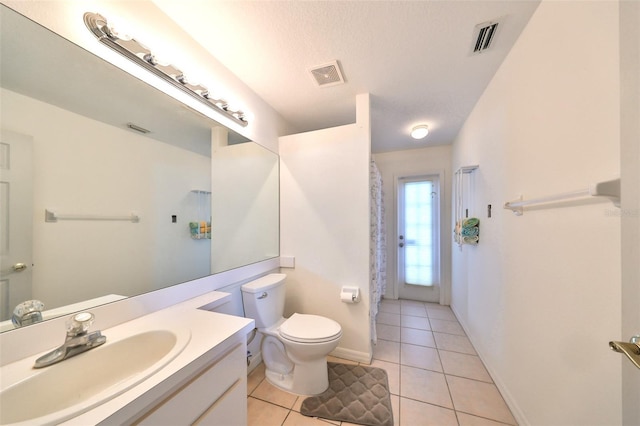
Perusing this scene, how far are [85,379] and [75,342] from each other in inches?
5.5

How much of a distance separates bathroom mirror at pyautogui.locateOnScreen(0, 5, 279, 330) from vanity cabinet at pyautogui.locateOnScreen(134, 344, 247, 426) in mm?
598

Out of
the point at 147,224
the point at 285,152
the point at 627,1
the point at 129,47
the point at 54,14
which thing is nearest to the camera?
the point at 627,1

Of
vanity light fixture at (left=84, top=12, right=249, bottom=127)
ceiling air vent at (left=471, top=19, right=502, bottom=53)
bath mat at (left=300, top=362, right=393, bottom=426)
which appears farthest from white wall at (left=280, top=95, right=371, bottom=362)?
vanity light fixture at (left=84, top=12, right=249, bottom=127)

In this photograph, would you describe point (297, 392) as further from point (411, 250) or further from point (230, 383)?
point (411, 250)

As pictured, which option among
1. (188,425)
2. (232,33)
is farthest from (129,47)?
(188,425)

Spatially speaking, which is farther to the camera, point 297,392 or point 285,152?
point 285,152

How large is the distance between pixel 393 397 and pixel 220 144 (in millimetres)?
2247

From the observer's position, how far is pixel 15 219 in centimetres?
77

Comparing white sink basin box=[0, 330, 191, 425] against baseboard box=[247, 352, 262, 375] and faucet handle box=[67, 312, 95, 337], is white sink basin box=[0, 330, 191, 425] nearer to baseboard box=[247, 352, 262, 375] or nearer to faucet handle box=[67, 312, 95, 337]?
faucet handle box=[67, 312, 95, 337]

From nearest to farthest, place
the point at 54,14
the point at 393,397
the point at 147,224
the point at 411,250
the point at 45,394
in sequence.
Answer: the point at 45,394 → the point at 54,14 → the point at 147,224 → the point at 393,397 → the point at 411,250

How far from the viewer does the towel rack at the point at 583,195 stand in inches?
26.2

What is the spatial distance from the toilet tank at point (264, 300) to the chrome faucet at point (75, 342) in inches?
34.9

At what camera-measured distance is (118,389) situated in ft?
1.89

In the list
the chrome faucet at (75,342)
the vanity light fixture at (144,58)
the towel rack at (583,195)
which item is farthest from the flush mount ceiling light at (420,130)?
the chrome faucet at (75,342)
